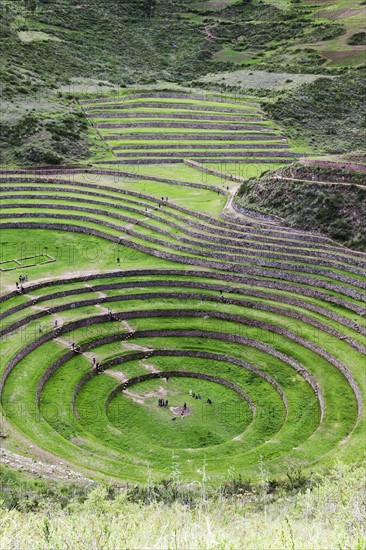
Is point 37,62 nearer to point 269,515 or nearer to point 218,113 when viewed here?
point 218,113

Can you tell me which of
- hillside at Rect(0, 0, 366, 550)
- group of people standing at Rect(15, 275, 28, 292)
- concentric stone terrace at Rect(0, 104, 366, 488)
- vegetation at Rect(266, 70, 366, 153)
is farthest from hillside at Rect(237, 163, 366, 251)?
vegetation at Rect(266, 70, 366, 153)

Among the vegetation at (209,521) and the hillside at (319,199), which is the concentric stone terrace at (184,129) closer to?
the hillside at (319,199)

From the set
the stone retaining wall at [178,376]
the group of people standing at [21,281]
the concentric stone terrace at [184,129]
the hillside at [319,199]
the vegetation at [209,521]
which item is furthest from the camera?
the concentric stone terrace at [184,129]

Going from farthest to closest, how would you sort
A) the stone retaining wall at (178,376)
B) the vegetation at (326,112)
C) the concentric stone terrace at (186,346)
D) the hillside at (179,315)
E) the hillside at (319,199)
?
the vegetation at (326,112) < the hillside at (319,199) < the stone retaining wall at (178,376) < the concentric stone terrace at (186,346) < the hillside at (179,315)

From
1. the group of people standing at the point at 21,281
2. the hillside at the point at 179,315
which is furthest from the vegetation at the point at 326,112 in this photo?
the group of people standing at the point at 21,281

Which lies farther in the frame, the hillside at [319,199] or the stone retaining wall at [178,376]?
the hillside at [319,199]

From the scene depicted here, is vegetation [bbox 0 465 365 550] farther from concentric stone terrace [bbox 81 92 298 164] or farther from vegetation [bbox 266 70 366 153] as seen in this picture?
vegetation [bbox 266 70 366 153]

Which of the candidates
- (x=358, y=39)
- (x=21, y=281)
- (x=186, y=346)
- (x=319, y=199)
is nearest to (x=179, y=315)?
(x=186, y=346)

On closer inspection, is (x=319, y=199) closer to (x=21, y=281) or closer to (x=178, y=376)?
(x=178, y=376)

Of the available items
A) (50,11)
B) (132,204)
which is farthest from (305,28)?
(132,204)
